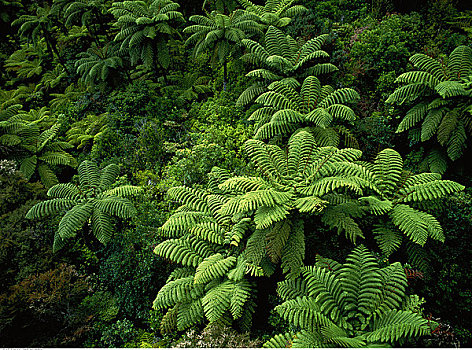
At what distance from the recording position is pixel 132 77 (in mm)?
10141

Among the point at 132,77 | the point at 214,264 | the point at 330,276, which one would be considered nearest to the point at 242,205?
the point at 214,264

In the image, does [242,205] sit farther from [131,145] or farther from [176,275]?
[131,145]

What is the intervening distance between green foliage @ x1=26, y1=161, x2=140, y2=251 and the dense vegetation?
0.04 m

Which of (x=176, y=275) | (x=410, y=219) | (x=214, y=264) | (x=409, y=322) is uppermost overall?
(x=410, y=219)

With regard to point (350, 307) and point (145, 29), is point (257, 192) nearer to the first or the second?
point (350, 307)

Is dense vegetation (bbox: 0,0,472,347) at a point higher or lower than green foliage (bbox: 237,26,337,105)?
lower

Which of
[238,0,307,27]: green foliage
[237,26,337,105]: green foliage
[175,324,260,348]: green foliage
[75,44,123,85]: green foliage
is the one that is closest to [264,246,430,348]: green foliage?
[175,324,260,348]: green foliage

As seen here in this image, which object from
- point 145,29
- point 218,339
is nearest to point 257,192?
point 218,339

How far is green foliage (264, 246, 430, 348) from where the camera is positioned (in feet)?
11.6

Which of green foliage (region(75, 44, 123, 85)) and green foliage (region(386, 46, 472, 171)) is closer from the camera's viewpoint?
green foliage (region(386, 46, 472, 171))

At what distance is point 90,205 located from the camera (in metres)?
6.12

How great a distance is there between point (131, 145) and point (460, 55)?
743 cm

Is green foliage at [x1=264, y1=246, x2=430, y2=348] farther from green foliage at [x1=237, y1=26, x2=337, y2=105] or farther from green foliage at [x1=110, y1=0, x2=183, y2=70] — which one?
green foliage at [x1=110, y1=0, x2=183, y2=70]

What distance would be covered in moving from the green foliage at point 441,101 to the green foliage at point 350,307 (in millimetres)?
2795
